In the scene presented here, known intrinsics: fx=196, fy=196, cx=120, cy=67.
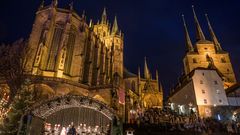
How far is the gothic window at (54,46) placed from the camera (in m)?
26.3

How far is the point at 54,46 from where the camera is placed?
1092 inches

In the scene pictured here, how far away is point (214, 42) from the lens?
2117 inches

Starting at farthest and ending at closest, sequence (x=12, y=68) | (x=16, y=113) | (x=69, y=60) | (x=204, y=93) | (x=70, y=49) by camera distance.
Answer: (x=204, y=93) < (x=70, y=49) < (x=69, y=60) < (x=12, y=68) < (x=16, y=113)

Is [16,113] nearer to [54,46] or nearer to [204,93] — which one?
[54,46]

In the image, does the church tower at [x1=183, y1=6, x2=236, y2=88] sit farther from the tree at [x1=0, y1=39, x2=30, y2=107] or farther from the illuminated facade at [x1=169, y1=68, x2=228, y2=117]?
the tree at [x1=0, y1=39, x2=30, y2=107]

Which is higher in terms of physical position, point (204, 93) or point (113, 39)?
point (113, 39)

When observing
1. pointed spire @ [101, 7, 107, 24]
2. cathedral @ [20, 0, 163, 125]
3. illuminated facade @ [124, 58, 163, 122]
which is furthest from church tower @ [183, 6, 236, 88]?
pointed spire @ [101, 7, 107, 24]

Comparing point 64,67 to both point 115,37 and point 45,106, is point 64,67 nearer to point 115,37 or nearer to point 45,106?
point 45,106

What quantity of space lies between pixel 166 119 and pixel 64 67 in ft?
49.8

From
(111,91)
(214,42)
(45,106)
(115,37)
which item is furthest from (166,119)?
(214,42)

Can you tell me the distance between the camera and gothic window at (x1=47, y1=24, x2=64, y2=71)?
26.3 m

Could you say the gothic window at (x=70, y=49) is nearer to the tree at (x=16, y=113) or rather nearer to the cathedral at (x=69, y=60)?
the cathedral at (x=69, y=60)

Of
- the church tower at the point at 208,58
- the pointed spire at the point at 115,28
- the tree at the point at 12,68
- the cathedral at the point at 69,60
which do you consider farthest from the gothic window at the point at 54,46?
the church tower at the point at 208,58

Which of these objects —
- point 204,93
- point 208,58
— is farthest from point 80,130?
point 208,58
